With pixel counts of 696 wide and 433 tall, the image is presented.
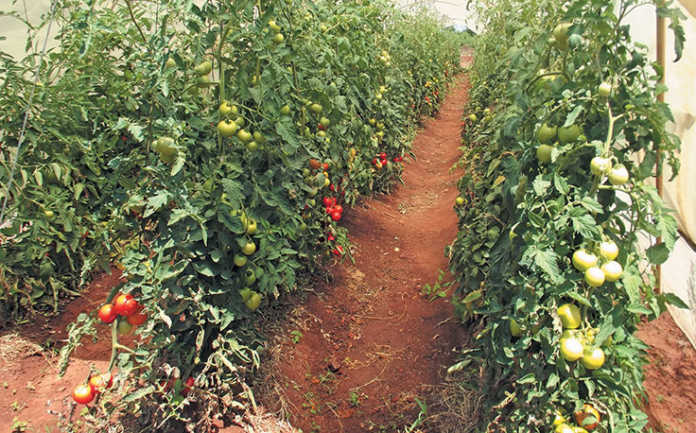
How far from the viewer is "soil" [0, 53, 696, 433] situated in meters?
2.01

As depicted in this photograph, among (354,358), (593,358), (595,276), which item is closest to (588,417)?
(593,358)

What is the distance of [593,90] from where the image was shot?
1458 millimetres

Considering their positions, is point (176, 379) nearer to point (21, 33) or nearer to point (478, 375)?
point (478, 375)

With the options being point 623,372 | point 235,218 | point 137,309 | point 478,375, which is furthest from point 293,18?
point 623,372

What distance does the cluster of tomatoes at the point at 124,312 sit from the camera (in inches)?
65.0

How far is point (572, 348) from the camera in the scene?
1.36 metres

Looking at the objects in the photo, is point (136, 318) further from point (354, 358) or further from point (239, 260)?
point (354, 358)

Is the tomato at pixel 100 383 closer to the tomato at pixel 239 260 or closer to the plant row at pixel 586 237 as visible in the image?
the tomato at pixel 239 260

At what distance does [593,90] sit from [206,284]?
1.54 metres

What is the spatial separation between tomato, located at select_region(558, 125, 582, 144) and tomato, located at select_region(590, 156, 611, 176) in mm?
130

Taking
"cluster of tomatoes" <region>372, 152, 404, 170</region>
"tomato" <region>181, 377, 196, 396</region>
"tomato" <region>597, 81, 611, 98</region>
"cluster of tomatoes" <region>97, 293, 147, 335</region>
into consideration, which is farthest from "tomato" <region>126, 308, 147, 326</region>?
"cluster of tomatoes" <region>372, 152, 404, 170</region>

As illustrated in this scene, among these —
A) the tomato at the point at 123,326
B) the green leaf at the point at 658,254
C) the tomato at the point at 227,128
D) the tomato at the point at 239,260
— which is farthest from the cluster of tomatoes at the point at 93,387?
the green leaf at the point at 658,254

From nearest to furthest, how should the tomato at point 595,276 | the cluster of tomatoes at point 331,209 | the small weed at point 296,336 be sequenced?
the tomato at point 595,276 → the small weed at point 296,336 → the cluster of tomatoes at point 331,209

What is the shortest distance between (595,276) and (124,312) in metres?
1.53
